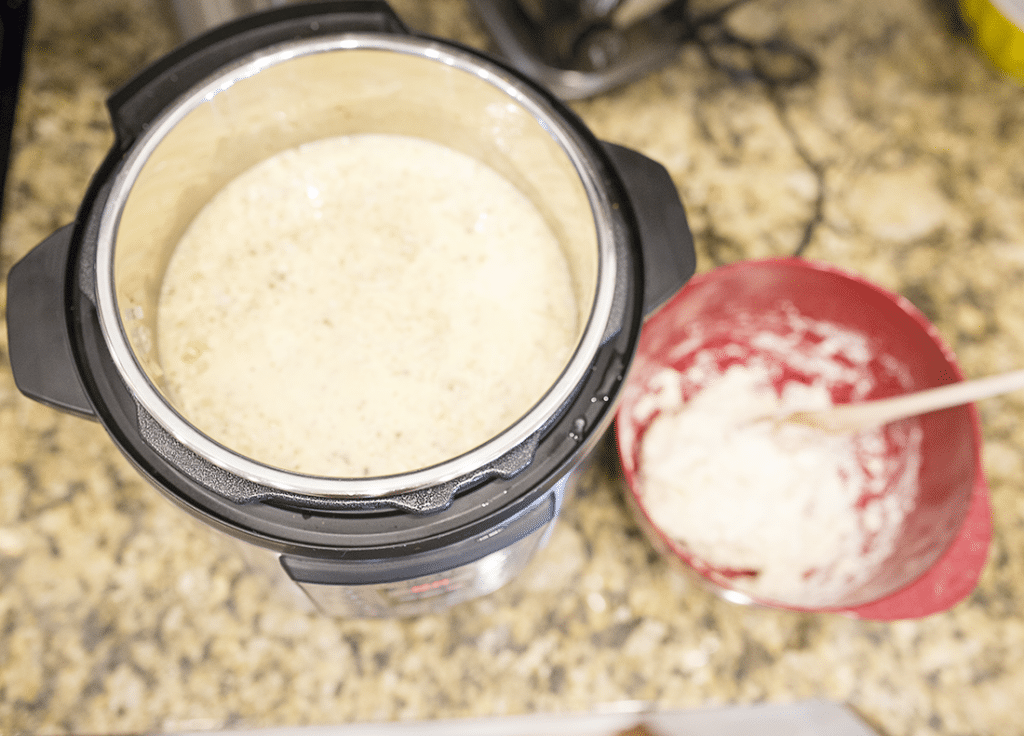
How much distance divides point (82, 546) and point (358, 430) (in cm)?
40

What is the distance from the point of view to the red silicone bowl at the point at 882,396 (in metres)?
0.73

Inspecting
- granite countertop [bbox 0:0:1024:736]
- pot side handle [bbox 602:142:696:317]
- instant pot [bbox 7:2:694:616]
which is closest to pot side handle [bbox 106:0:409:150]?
instant pot [bbox 7:2:694:616]

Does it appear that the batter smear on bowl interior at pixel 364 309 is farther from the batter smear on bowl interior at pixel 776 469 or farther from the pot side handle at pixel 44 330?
the batter smear on bowl interior at pixel 776 469

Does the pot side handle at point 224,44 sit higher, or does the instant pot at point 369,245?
the pot side handle at point 224,44

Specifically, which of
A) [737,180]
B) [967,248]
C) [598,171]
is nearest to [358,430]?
[598,171]

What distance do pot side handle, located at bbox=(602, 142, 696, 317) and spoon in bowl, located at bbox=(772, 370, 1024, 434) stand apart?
30 cm

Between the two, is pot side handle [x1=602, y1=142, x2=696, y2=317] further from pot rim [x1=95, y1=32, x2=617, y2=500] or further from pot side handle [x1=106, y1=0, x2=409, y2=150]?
pot side handle [x1=106, y1=0, x2=409, y2=150]

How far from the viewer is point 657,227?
23.8 inches

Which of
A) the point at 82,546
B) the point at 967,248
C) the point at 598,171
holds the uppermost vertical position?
the point at 598,171

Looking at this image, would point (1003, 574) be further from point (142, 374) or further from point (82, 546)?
point (82, 546)

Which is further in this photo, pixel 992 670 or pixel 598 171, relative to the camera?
pixel 992 670

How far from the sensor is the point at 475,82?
647 mm

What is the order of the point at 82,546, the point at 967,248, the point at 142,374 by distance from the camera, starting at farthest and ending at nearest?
the point at 967,248 < the point at 82,546 < the point at 142,374

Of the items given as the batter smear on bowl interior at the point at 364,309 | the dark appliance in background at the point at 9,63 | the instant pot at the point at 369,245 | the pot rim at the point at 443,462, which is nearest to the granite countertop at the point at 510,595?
the dark appliance in background at the point at 9,63
